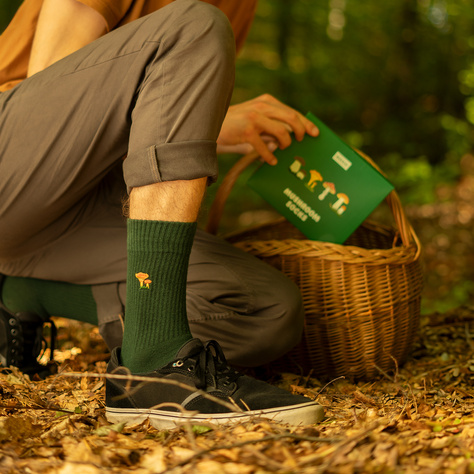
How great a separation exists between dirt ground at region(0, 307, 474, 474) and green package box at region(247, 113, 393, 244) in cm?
61

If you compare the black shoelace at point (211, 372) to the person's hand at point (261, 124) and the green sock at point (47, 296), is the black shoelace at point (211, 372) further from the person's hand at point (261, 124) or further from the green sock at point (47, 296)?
the person's hand at point (261, 124)

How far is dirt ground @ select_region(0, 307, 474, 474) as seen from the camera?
980 mm

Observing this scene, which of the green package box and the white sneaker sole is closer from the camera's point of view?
the white sneaker sole

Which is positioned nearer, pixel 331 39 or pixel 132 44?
pixel 132 44

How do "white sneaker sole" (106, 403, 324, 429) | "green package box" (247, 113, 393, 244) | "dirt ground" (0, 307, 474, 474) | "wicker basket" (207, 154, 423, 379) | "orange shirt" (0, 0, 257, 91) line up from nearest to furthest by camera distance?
1. "dirt ground" (0, 307, 474, 474)
2. "white sneaker sole" (106, 403, 324, 429)
3. "orange shirt" (0, 0, 257, 91)
4. "wicker basket" (207, 154, 423, 379)
5. "green package box" (247, 113, 393, 244)

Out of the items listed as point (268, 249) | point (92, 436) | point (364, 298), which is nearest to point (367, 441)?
point (92, 436)

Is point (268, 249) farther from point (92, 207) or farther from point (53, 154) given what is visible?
point (53, 154)

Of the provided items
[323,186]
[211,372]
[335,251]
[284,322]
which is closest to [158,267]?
[211,372]

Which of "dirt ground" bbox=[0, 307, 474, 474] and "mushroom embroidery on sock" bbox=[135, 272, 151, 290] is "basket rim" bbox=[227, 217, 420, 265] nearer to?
"dirt ground" bbox=[0, 307, 474, 474]

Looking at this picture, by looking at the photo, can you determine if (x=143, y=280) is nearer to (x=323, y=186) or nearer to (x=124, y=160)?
(x=124, y=160)

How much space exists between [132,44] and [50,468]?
0.98m

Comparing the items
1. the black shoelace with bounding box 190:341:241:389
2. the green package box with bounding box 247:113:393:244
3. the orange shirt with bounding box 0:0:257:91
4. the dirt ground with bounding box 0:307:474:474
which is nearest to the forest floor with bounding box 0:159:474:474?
the dirt ground with bounding box 0:307:474:474

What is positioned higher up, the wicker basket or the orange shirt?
the orange shirt

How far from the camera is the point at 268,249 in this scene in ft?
6.27
